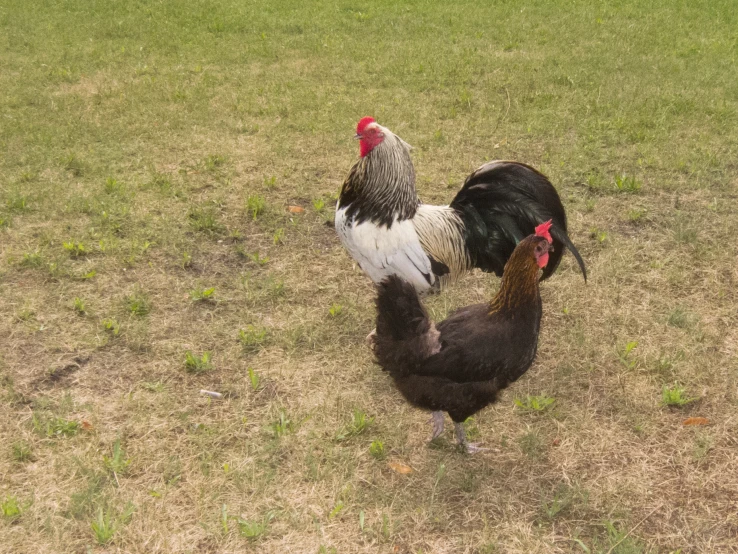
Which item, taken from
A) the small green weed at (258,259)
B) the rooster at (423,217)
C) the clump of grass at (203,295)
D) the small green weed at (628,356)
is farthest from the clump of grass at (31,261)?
the small green weed at (628,356)

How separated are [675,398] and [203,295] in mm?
3772

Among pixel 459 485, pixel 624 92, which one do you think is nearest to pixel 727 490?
pixel 459 485

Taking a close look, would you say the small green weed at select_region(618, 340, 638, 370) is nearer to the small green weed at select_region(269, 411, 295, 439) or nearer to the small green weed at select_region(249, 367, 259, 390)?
the small green weed at select_region(269, 411, 295, 439)

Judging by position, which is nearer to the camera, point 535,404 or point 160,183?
point 535,404

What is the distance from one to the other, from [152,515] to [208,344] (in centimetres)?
159

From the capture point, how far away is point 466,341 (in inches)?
151

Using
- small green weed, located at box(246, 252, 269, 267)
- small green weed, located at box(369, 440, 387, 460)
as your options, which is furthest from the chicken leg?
small green weed, located at box(246, 252, 269, 267)

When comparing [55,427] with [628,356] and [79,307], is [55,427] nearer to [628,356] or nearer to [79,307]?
[79,307]

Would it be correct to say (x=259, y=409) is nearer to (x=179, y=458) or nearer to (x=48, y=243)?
(x=179, y=458)

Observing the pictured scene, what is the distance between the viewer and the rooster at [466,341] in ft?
12.5

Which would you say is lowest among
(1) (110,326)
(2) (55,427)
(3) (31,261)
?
(2) (55,427)

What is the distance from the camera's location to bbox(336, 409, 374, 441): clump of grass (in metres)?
4.25

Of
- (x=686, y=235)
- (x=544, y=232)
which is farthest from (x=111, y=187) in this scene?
(x=686, y=235)

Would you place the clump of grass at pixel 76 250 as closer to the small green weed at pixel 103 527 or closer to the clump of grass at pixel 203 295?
the clump of grass at pixel 203 295
